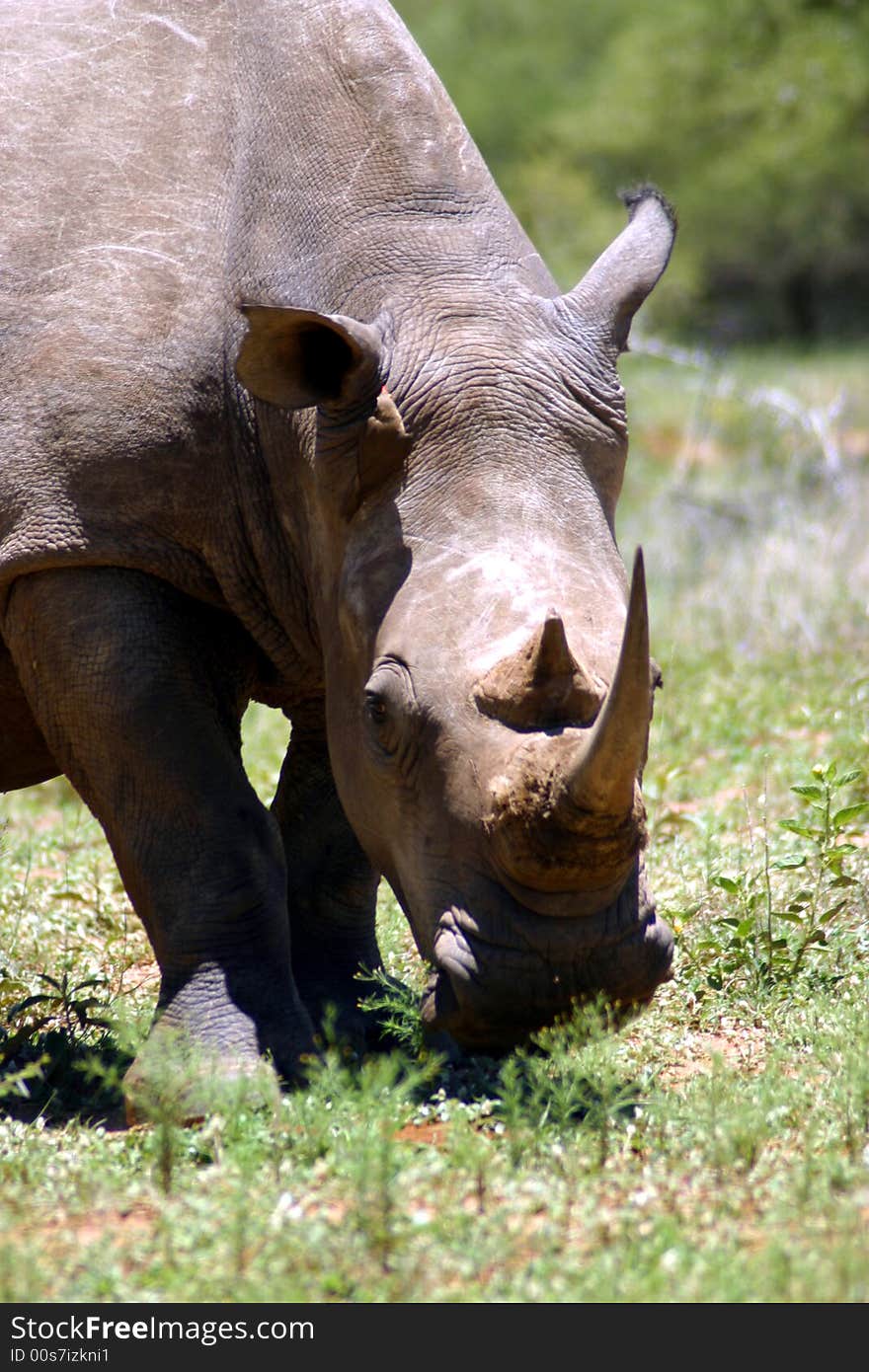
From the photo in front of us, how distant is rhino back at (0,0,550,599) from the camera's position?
15.2 feet

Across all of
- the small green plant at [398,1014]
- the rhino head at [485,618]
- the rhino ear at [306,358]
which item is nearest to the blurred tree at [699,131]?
the small green plant at [398,1014]

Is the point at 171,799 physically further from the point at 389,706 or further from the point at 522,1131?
the point at 522,1131

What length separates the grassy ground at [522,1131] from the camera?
10.7 feet

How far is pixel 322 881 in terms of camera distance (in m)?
5.65

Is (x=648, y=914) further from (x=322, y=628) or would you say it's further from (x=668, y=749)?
(x=668, y=749)

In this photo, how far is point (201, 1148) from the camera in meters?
3.96

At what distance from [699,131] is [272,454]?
26827mm

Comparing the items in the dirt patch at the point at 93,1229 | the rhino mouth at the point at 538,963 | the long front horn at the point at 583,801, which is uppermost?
the long front horn at the point at 583,801

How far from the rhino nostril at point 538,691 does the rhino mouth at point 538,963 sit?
1.21 ft

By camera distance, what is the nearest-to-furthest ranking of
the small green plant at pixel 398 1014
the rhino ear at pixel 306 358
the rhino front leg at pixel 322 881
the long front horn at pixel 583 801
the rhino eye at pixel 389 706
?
the long front horn at pixel 583 801, the rhino eye at pixel 389 706, the rhino ear at pixel 306 358, the small green plant at pixel 398 1014, the rhino front leg at pixel 322 881

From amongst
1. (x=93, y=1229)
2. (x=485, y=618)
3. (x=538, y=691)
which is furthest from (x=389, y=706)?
(x=93, y=1229)

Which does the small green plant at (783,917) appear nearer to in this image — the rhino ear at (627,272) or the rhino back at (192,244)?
the rhino ear at (627,272)

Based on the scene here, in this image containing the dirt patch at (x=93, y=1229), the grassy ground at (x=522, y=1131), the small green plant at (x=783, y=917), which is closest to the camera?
the grassy ground at (x=522, y=1131)

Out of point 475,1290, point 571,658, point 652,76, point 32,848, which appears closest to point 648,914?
point 571,658
